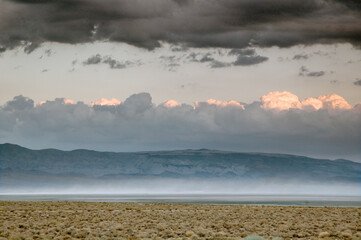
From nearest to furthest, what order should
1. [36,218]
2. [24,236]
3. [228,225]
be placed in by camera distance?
[24,236] → [228,225] → [36,218]

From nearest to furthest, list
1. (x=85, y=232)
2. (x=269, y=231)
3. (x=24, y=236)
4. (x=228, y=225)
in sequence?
(x=24, y=236) < (x=85, y=232) < (x=269, y=231) < (x=228, y=225)

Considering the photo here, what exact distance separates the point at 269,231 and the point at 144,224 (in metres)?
8.37

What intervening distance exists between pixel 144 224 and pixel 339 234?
40.9ft

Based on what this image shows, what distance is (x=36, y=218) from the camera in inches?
1614

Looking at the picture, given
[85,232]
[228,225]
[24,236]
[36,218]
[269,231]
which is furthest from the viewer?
[36,218]

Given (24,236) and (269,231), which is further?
(269,231)

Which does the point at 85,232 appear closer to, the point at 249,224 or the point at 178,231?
the point at 178,231

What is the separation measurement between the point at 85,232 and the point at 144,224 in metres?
6.74

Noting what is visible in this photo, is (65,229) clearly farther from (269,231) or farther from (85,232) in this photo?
(269,231)

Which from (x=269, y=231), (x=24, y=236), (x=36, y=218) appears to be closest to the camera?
(x=24, y=236)

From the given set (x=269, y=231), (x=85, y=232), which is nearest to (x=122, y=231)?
(x=85, y=232)

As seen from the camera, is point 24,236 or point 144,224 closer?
point 24,236

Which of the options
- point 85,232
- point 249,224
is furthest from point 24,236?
point 249,224

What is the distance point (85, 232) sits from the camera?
30.7m
